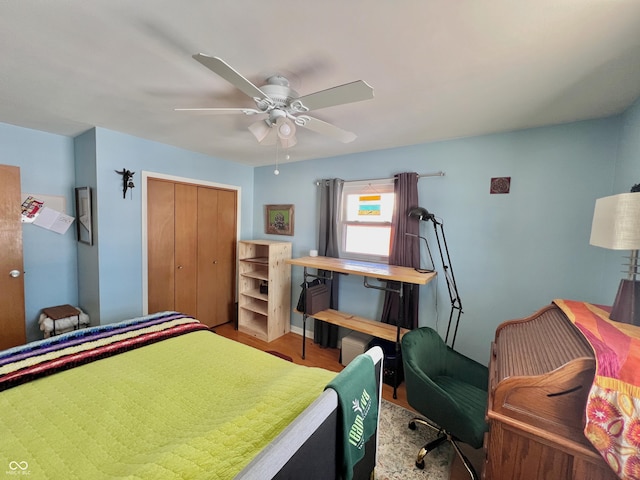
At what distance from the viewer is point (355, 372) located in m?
1.08

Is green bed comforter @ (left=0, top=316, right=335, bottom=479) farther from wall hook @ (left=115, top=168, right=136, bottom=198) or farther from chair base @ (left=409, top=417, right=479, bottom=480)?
wall hook @ (left=115, top=168, right=136, bottom=198)

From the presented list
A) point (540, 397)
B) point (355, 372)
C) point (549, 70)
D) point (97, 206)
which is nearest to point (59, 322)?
point (97, 206)

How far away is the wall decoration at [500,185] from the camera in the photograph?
2197 mm

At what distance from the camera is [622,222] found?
104cm

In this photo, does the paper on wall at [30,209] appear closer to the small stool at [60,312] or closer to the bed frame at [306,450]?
the small stool at [60,312]

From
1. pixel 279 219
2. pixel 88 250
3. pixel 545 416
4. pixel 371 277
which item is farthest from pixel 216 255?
pixel 545 416

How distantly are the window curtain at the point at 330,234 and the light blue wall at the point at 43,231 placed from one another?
2746 mm

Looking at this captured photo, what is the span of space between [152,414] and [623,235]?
2.10 m

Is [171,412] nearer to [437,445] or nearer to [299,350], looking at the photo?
[437,445]

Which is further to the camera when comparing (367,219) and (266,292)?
(266,292)

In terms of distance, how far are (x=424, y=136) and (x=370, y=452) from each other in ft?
7.93

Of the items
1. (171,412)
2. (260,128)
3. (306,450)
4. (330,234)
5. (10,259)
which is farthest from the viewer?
(330,234)

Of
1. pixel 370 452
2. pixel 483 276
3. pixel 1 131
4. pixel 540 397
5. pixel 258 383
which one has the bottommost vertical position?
pixel 370 452

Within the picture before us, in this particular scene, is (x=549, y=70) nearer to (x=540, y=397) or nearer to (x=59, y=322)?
(x=540, y=397)
